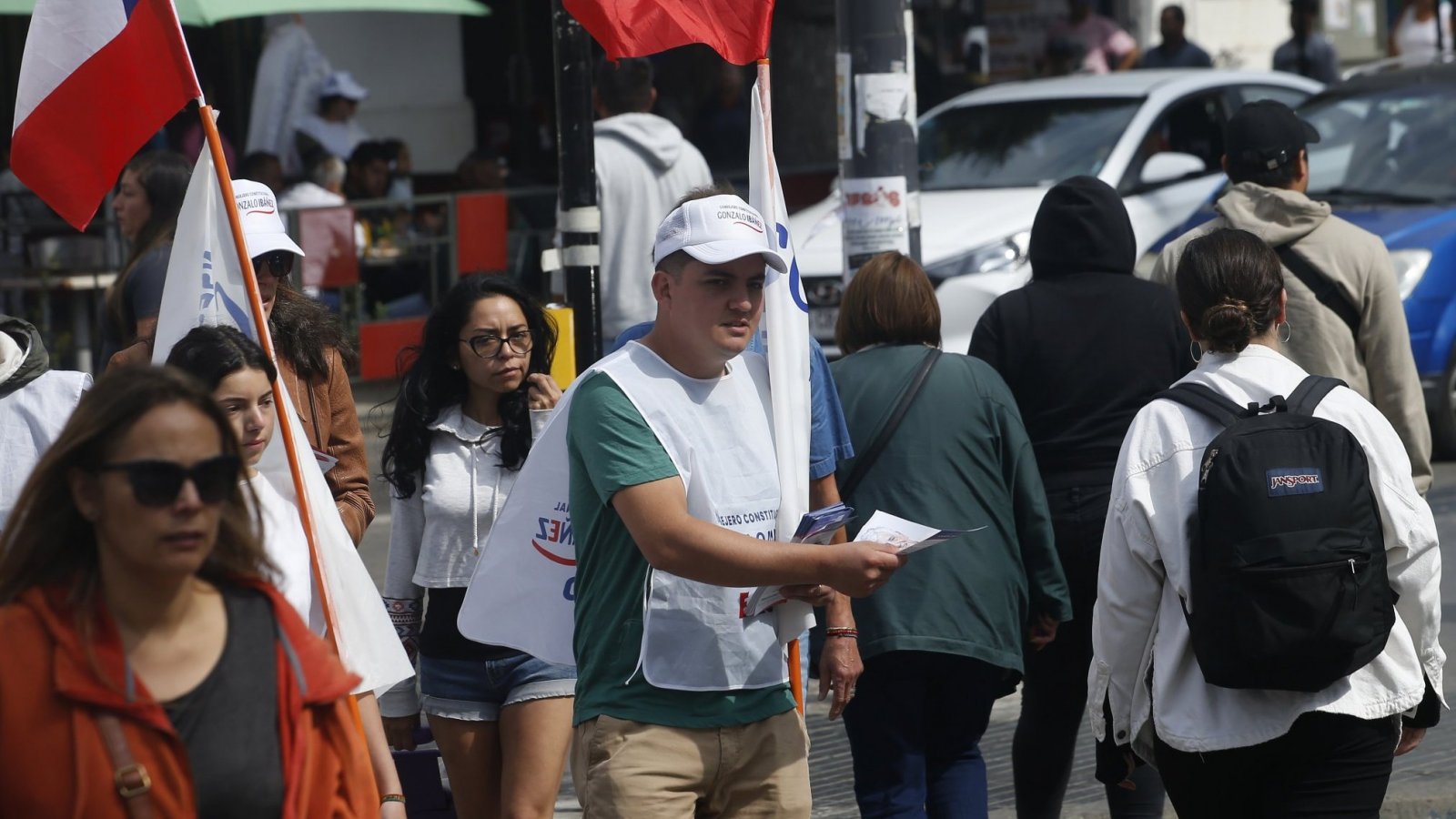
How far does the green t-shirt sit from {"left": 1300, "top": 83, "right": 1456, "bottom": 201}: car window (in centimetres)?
814

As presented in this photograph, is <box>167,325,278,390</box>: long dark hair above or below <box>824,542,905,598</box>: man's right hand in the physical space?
above

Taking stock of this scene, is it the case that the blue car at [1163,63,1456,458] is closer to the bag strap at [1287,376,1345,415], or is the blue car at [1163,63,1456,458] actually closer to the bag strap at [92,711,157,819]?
the bag strap at [1287,376,1345,415]

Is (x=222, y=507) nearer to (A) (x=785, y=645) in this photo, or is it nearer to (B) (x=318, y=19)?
(A) (x=785, y=645)

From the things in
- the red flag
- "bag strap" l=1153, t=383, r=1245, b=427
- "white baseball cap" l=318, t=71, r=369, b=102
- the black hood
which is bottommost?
"bag strap" l=1153, t=383, r=1245, b=427

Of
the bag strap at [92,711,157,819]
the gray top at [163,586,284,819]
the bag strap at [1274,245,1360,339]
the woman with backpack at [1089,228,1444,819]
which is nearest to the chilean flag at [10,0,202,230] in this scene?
the gray top at [163,586,284,819]

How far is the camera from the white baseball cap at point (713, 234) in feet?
12.9

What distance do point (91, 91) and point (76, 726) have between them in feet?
7.31

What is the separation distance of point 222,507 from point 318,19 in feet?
43.7

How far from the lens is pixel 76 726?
2.67 meters

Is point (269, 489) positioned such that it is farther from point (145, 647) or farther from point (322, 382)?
point (322, 382)

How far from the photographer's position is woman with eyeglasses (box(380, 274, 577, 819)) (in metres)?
4.91

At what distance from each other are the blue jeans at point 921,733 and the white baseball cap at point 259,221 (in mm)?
1721

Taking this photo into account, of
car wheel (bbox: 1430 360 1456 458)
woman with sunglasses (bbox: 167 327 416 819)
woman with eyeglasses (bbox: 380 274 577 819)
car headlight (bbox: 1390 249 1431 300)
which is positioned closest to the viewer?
woman with sunglasses (bbox: 167 327 416 819)

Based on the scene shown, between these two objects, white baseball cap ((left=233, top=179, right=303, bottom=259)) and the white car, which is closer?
white baseball cap ((left=233, top=179, right=303, bottom=259))
